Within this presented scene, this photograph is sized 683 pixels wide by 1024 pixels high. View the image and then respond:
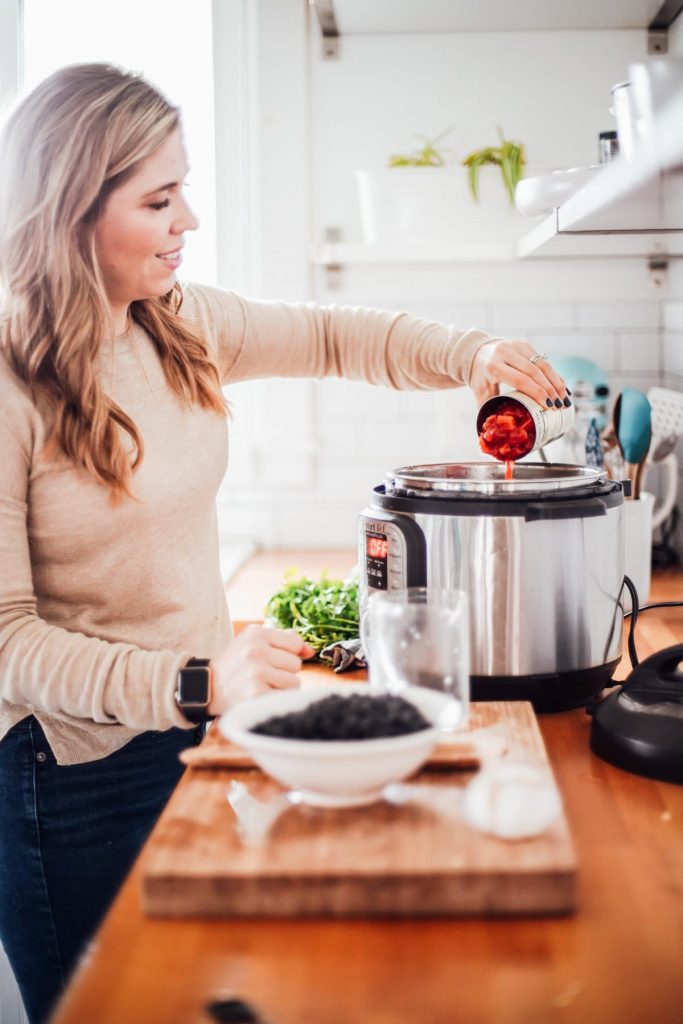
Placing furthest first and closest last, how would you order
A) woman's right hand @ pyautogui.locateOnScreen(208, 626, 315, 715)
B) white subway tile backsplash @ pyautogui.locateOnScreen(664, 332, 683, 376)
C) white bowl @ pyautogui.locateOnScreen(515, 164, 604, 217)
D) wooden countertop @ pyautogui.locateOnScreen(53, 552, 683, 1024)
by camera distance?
white subway tile backsplash @ pyautogui.locateOnScreen(664, 332, 683, 376) < white bowl @ pyautogui.locateOnScreen(515, 164, 604, 217) < woman's right hand @ pyautogui.locateOnScreen(208, 626, 315, 715) < wooden countertop @ pyautogui.locateOnScreen(53, 552, 683, 1024)

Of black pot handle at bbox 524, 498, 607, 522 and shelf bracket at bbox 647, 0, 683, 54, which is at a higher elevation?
shelf bracket at bbox 647, 0, 683, 54

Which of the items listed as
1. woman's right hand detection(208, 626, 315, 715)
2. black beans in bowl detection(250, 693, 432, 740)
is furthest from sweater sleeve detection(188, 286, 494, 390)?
black beans in bowl detection(250, 693, 432, 740)

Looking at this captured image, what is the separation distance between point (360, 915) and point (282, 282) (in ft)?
6.50

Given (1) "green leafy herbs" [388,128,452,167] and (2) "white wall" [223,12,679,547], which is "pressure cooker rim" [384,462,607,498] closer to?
(2) "white wall" [223,12,679,547]

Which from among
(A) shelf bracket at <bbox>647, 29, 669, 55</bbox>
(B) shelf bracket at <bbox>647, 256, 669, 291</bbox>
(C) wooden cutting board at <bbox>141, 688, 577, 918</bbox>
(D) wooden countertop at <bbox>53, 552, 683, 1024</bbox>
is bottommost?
(D) wooden countertop at <bbox>53, 552, 683, 1024</bbox>

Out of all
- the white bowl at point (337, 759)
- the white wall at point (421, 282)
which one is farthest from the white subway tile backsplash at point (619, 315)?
the white bowl at point (337, 759)

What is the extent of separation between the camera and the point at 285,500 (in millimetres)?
2641

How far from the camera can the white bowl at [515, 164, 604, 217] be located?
1669mm

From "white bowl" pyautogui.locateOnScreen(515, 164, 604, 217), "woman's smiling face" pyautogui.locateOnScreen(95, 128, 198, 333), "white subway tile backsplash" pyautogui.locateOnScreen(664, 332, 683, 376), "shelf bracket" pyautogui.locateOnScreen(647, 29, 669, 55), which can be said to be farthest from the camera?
"shelf bracket" pyautogui.locateOnScreen(647, 29, 669, 55)

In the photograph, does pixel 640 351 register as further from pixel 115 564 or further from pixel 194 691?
pixel 194 691

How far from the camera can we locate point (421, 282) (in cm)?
255

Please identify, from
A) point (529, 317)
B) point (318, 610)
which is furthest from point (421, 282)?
point (318, 610)

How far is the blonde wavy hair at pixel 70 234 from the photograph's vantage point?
1199mm

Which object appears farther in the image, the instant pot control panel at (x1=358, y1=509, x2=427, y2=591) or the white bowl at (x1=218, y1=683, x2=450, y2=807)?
the instant pot control panel at (x1=358, y1=509, x2=427, y2=591)
